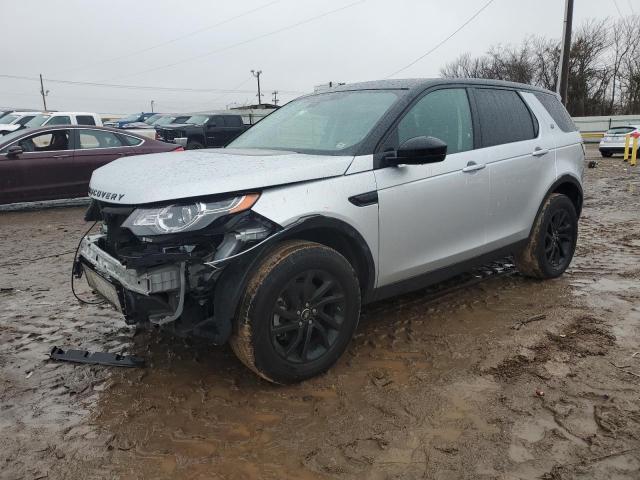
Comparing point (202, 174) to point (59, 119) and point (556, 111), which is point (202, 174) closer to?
point (556, 111)

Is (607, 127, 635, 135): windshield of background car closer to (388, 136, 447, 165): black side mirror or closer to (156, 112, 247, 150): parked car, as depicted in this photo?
(156, 112, 247, 150): parked car

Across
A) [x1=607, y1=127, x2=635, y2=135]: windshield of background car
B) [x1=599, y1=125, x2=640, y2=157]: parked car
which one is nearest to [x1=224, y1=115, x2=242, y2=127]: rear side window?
[x1=599, y1=125, x2=640, y2=157]: parked car

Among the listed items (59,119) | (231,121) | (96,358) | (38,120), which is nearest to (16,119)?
(38,120)

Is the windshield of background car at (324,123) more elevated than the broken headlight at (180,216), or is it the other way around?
the windshield of background car at (324,123)

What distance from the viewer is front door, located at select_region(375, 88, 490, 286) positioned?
3361 millimetres

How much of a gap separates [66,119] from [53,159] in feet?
23.8

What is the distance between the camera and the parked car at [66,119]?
50.1 feet

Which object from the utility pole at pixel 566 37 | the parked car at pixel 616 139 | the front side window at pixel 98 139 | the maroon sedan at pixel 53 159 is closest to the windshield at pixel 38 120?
the maroon sedan at pixel 53 159

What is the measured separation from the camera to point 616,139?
19797 millimetres

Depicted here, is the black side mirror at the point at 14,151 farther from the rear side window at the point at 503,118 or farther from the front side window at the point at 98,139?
the rear side window at the point at 503,118

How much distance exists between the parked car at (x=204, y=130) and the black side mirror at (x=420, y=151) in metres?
16.7

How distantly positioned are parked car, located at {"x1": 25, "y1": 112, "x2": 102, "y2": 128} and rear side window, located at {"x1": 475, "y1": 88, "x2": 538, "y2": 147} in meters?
13.5

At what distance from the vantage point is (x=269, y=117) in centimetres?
451

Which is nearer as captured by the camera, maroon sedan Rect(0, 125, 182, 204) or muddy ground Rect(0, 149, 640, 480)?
muddy ground Rect(0, 149, 640, 480)
